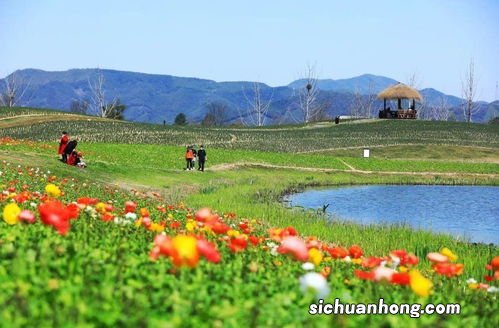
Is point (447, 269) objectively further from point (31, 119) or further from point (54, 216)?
point (31, 119)

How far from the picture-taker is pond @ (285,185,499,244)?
24.7 metres

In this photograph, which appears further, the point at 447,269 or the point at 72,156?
the point at 72,156

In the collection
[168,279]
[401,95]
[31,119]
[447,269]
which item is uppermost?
[401,95]

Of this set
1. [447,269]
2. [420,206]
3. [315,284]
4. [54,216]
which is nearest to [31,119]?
[420,206]

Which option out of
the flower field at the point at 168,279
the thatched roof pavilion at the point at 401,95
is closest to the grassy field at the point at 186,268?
the flower field at the point at 168,279

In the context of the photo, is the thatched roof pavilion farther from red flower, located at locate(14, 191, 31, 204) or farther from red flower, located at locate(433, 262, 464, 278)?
red flower, located at locate(433, 262, 464, 278)

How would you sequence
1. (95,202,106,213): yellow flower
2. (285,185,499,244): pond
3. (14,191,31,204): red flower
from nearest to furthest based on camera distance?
(95,202,106,213): yellow flower, (14,191,31,204): red flower, (285,185,499,244): pond

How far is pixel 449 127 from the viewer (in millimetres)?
83938

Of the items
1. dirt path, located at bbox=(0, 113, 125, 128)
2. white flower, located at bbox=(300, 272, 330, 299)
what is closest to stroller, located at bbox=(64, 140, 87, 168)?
white flower, located at bbox=(300, 272, 330, 299)

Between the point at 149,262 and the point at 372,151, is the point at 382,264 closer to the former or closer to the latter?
the point at 149,262

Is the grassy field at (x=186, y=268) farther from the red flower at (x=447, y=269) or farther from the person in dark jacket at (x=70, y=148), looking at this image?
the person in dark jacket at (x=70, y=148)

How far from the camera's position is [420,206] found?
104ft

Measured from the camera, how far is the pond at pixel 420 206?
24.7 meters

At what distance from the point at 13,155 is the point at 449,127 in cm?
6437
